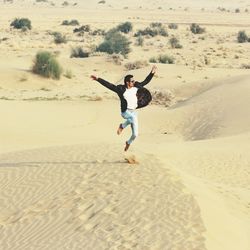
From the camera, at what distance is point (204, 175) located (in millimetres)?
15055

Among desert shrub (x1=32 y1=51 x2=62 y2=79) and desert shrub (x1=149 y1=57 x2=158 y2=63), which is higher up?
desert shrub (x1=32 y1=51 x2=62 y2=79)

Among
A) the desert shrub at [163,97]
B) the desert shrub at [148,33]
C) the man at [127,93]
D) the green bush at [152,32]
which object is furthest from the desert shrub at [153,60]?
the man at [127,93]

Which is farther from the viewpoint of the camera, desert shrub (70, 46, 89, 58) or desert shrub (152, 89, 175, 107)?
desert shrub (70, 46, 89, 58)

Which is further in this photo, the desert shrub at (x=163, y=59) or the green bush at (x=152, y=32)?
the green bush at (x=152, y=32)

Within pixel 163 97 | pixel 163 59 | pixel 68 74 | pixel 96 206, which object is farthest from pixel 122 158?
pixel 163 59

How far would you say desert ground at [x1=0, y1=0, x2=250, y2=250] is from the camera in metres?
9.34

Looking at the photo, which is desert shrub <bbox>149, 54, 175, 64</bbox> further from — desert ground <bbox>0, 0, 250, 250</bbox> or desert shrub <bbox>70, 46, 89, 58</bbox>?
desert shrub <bbox>70, 46, 89, 58</bbox>

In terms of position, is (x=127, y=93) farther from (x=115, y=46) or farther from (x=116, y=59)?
(x=115, y=46)

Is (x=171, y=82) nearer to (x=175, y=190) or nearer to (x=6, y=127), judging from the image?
(x=6, y=127)

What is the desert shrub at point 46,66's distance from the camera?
31922mm

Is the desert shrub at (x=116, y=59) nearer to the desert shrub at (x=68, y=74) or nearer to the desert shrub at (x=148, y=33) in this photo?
the desert shrub at (x=68, y=74)

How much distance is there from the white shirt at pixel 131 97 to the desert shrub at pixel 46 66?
19765mm

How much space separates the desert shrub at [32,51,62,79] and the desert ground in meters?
0.37

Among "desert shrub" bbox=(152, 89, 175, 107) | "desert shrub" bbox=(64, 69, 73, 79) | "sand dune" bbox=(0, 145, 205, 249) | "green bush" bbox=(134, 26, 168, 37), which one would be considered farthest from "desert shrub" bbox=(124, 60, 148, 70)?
"sand dune" bbox=(0, 145, 205, 249)
